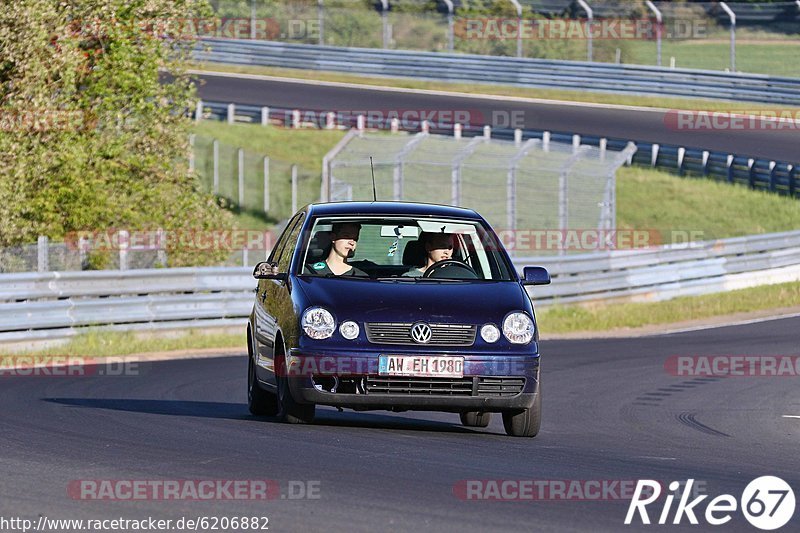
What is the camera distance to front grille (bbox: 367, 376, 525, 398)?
9.90 meters

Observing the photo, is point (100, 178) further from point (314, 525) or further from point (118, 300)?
point (314, 525)

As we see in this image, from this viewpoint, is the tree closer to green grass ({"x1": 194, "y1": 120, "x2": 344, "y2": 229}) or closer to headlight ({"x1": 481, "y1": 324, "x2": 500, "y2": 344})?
green grass ({"x1": 194, "y1": 120, "x2": 344, "y2": 229})

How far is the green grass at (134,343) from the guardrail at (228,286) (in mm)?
142

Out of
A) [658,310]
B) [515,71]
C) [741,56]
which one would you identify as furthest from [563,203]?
[741,56]

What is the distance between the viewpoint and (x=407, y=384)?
9.92m

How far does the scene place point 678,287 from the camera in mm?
26859

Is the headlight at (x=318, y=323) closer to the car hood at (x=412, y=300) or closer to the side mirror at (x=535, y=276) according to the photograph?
the car hood at (x=412, y=300)

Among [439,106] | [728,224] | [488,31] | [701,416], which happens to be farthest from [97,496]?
[488,31]

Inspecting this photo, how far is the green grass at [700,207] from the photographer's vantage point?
3453 cm

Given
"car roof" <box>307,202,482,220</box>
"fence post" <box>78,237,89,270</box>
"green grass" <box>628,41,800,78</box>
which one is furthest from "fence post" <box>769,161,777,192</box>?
"car roof" <box>307,202,482,220</box>

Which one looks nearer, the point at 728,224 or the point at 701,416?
the point at 701,416

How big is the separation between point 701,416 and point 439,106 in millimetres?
31935

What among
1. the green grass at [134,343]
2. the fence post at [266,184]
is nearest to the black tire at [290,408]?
the green grass at [134,343]

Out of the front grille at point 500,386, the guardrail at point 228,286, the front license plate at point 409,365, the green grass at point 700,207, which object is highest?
the front license plate at point 409,365
